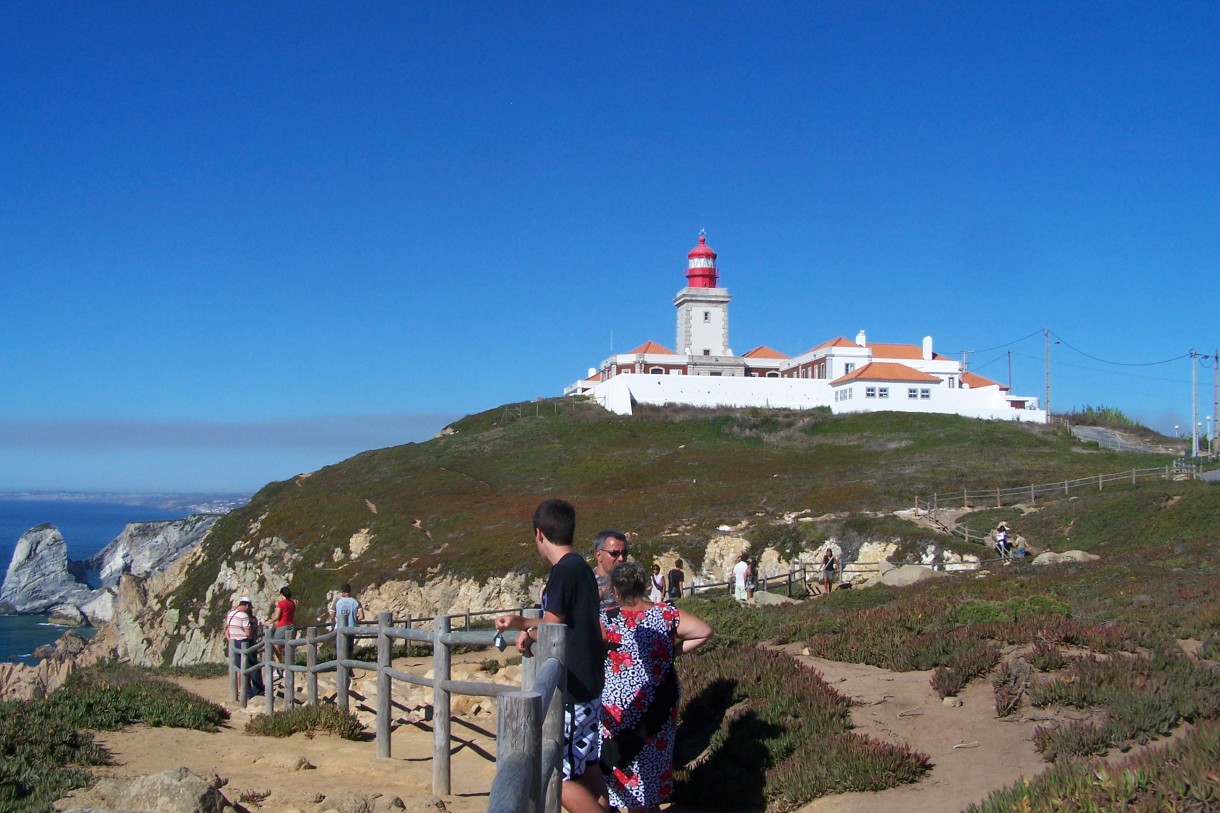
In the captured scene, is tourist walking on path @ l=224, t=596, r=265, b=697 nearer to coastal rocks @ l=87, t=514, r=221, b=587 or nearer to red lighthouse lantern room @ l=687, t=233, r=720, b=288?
red lighthouse lantern room @ l=687, t=233, r=720, b=288

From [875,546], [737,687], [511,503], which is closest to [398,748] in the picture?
[737,687]

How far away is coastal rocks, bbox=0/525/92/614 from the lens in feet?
372

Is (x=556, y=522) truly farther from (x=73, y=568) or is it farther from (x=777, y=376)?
(x=73, y=568)

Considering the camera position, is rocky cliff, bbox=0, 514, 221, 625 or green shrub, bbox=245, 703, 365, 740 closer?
green shrub, bbox=245, 703, 365, 740

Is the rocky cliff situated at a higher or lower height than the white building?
lower

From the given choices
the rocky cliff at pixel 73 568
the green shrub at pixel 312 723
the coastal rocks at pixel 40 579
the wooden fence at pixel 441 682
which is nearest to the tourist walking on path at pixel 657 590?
the wooden fence at pixel 441 682

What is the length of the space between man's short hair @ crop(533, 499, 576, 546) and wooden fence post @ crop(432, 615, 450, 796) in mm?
2186

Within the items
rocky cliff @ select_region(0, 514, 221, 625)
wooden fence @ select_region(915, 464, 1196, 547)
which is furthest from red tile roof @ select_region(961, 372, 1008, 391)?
rocky cliff @ select_region(0, 514, 221, 625)

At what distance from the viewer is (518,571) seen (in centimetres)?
3775

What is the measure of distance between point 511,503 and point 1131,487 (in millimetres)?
28531

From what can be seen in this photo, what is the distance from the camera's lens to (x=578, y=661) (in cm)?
529

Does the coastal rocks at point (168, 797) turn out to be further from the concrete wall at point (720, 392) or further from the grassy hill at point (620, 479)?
the concrete wall at point (720, 392)

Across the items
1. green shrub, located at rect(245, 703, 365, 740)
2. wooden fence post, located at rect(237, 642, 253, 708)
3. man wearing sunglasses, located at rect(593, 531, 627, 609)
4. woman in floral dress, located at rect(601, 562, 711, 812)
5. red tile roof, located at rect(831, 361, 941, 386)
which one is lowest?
wooden fence post, located at rect(237, 642, 253, 708)

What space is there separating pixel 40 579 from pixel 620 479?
303 feet
